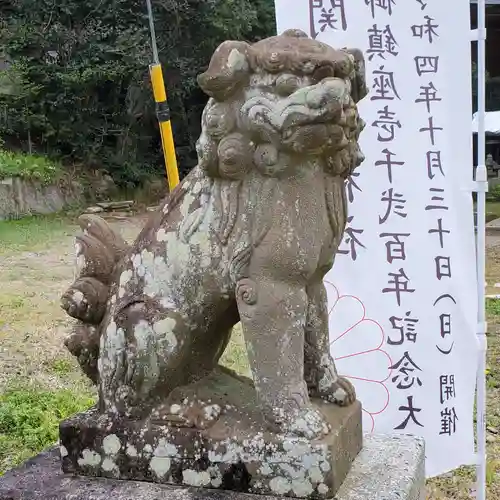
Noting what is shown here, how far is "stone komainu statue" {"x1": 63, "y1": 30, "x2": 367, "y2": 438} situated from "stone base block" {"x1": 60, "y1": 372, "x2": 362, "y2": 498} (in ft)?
0.13

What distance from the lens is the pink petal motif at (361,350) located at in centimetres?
262

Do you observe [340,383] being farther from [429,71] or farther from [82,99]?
[82,99]

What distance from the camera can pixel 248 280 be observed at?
1472mm

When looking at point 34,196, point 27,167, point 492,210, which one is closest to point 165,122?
point 34,196

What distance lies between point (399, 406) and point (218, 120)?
1.59 m

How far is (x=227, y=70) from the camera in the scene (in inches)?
55.1

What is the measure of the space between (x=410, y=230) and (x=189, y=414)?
130cm

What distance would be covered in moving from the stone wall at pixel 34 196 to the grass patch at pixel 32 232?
0.74ft

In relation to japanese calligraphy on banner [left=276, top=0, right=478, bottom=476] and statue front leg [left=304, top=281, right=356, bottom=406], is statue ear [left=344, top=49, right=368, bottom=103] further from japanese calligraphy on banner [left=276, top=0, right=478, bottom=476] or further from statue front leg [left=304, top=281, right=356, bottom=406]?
japanese calligraphy on banner [left=276, top=0, right=478, bottom=476]

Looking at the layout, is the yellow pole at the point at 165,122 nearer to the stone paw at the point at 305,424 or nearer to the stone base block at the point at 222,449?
the stone base block at the point at 222,449

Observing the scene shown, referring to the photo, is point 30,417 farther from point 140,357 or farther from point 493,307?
point 493,307

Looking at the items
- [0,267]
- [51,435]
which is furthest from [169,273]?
[0,267]

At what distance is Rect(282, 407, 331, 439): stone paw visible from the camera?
147 cm

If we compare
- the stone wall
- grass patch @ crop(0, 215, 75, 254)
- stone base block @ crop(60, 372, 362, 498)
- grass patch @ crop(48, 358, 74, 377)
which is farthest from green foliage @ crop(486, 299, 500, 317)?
the stone wall
